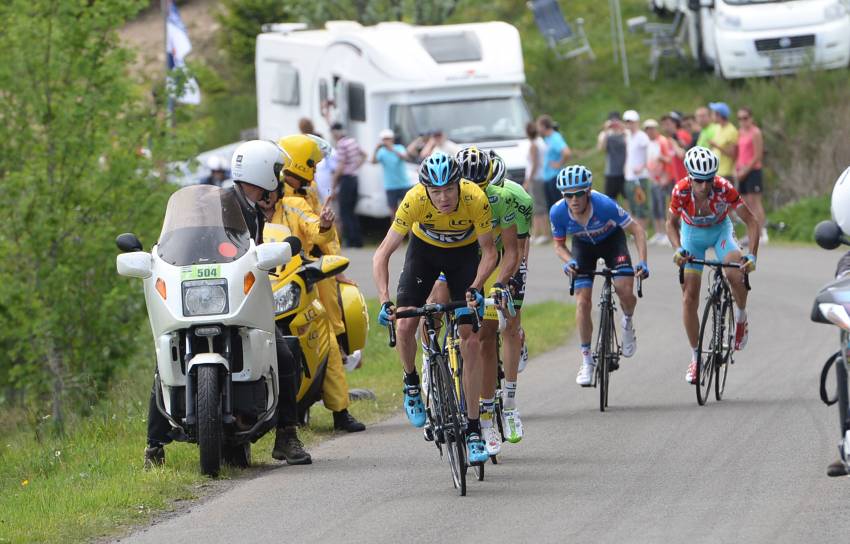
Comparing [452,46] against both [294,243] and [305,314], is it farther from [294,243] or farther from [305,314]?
[294,243]

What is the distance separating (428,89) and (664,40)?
33.0 ft

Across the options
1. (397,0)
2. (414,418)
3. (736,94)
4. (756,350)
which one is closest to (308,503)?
(414,418)

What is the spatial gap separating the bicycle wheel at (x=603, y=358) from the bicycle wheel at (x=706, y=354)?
2.32 feet

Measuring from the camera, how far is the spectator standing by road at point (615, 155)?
26172 mm

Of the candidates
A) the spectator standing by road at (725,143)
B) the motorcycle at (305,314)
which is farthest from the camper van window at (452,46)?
the motorcycle at (305,314)

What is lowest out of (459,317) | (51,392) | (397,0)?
(51,392)

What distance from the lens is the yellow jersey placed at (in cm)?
1025

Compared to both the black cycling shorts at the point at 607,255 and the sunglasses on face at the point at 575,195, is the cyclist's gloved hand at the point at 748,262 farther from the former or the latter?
the sunglasses on face at the point at 575,195

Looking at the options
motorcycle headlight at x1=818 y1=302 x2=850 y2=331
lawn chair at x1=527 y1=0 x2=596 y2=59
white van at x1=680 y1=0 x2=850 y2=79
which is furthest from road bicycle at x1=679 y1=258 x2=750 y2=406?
lawn chair at x1=527 y1=0 x2=596 y2=59

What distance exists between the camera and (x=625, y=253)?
13.8 metres

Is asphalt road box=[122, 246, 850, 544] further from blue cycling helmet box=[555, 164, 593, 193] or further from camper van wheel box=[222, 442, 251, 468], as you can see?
blue cycling helmet box=[555, 164, 593, 193]

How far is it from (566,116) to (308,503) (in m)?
26.9

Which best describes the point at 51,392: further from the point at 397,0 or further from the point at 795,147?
the point at 397,0

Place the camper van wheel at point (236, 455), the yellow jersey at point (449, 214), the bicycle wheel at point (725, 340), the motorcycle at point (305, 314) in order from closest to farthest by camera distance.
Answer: the yellow jersey at point (449, 214) < the camper van wheel at point (236, 455) < the motorcycle at point (305, 314) < the bicycle wheel at point (725, 340)
